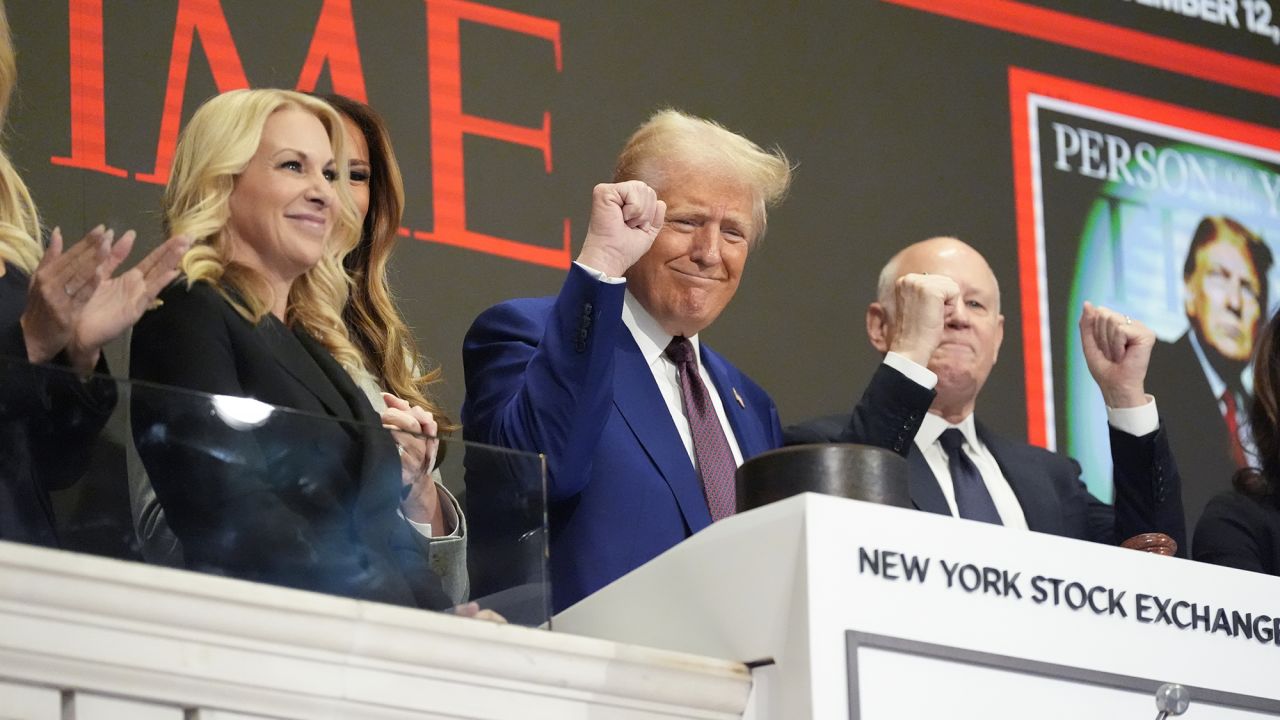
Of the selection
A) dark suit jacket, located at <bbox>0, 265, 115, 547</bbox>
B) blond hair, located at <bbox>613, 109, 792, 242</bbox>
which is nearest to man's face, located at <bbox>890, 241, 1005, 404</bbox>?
blond hair, located at <bbox>613, 109, 792, 242</bbox>

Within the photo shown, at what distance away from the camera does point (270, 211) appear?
272 centimetres

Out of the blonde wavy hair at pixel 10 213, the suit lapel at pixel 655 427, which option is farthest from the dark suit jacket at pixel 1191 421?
the blonde wavy hair at pixel 10 213

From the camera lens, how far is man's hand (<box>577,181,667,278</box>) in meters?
2.71

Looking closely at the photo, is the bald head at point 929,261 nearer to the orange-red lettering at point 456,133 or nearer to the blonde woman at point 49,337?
the orange-red lettering at point 456,133

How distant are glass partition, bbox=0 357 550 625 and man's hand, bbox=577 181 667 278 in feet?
2.38

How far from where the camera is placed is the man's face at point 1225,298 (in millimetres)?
4613

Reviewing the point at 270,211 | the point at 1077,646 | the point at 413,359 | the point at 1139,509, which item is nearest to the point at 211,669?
the point at 1077,646

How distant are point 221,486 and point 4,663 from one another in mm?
290

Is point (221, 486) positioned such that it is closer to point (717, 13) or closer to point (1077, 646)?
point (1077, 646)

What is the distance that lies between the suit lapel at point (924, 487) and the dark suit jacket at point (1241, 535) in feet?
1.38

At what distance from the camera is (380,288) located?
309 cm

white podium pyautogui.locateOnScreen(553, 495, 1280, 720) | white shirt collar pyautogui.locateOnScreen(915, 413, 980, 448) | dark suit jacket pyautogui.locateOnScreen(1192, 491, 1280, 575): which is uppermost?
white shirt collar pyautogui.locateOnScreen(915, 413, 980, 448)

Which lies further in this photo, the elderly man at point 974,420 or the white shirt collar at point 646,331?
the white shirt collar at point 646,331

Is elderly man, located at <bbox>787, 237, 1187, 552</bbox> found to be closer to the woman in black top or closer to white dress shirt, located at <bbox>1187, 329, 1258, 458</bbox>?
the woman in black top
